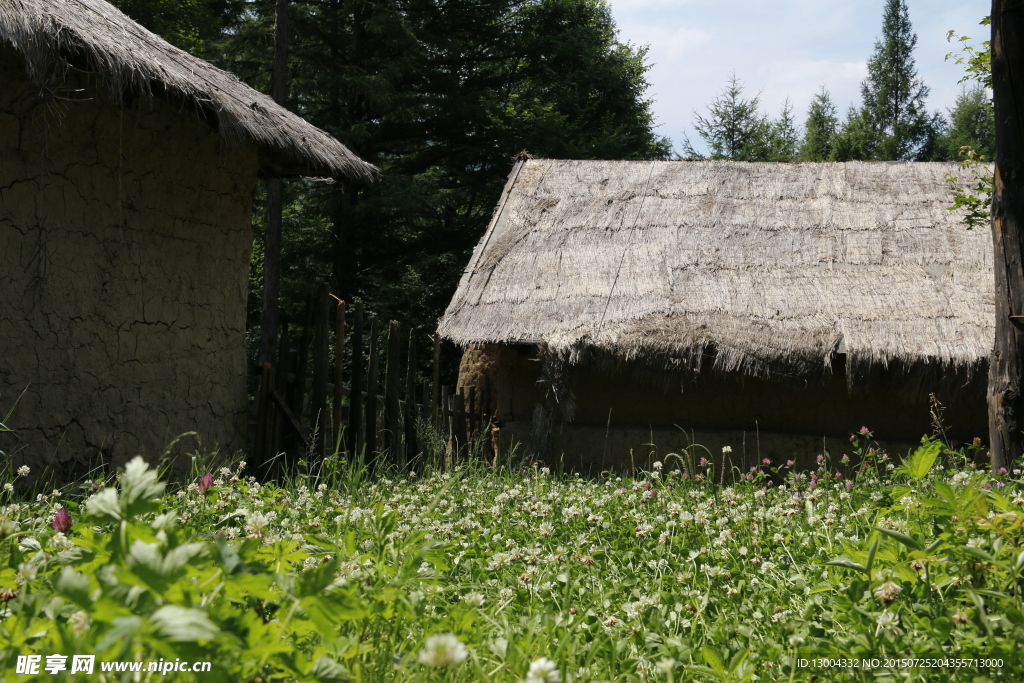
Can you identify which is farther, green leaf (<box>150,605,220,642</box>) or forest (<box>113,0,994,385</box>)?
forest (<box>113,0,994,385</box>)

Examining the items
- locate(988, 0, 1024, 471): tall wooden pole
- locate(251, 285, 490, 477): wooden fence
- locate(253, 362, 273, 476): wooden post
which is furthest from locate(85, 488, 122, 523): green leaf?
locate(253, 362, 273, 476): wooden post

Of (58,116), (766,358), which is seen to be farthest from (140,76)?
(766,358)

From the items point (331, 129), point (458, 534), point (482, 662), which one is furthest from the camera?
point (331, 129)

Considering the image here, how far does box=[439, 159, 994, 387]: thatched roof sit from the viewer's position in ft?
22.1

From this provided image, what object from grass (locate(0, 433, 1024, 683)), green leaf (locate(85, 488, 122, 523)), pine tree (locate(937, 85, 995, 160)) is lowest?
grass (locate(0, 433, 1024, 683))

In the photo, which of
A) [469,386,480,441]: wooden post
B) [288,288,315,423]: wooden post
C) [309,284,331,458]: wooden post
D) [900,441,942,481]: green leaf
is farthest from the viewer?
[469,386,480,441]: wooden post

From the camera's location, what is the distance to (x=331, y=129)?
17.3 metres

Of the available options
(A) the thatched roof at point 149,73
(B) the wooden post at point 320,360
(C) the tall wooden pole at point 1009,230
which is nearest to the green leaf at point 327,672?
(A) the thatched roof at point 149,73

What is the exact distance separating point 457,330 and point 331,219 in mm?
11160

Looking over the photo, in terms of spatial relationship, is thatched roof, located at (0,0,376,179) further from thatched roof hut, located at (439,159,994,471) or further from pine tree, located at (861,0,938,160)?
pine tree, located at (861,0,938,160)

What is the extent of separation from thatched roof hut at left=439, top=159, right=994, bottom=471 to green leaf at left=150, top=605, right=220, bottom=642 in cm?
596

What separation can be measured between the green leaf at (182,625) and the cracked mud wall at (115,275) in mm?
3746

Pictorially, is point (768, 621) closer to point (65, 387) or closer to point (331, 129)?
point (65, 387)

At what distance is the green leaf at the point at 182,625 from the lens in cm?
96
